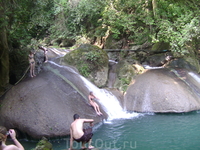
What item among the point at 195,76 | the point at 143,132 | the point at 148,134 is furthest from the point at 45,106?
the point at 195,76

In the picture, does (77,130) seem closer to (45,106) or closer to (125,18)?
(45,106)

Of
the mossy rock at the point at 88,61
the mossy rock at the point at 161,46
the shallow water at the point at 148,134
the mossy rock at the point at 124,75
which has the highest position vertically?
the mossy rock at the point at 161,46

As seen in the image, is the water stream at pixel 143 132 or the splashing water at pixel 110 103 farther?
the splashing water at pixel 110 103

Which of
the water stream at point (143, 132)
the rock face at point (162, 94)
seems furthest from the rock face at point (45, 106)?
the rock face at point (162, 94)

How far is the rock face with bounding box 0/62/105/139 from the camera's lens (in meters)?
7.39

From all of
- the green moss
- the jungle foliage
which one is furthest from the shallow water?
Result: the jungle foliage

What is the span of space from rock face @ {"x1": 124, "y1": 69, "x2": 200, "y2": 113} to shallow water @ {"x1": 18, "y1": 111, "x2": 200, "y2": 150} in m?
0.62

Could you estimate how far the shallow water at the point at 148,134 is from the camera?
21.7 feet

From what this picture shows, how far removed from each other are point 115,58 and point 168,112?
9911 millimetres

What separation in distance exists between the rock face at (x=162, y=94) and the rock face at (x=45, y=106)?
304cm

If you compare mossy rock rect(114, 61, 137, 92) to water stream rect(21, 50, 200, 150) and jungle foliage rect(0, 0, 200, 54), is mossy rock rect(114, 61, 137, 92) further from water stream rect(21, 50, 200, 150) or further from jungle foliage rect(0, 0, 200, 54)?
jungle foliage rect(0, 0, 200, 54)

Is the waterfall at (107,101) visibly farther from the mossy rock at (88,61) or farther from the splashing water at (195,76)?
the splashing water at (195,76)

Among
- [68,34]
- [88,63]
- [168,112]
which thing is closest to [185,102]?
[168,112]

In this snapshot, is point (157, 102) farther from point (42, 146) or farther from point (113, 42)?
point (113, 42)
